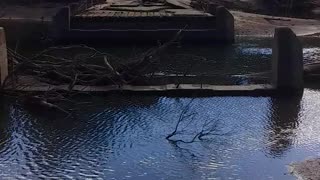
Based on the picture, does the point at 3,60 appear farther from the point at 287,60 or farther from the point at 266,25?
the point at 266,25

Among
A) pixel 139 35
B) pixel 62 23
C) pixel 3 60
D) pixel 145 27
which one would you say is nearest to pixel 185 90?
pixel 3 60

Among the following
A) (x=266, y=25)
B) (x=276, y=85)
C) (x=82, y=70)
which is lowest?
(x=266, y=25)

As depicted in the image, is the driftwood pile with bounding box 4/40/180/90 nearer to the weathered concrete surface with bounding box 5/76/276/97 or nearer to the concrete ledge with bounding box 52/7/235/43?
the weathered concrete surface with bounding box 5/76/276/97

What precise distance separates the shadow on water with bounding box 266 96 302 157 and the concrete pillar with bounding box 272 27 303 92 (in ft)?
1.39

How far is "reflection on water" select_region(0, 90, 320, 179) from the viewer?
10320mm

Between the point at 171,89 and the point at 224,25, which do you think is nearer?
the point at 171,89

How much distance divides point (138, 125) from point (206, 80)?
227 inches

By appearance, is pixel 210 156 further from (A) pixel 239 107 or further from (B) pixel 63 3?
(B) pixel 63 3

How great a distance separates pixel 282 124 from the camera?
1320cm

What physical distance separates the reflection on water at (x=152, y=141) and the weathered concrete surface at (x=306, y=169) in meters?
0.19

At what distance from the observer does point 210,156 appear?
434 inches

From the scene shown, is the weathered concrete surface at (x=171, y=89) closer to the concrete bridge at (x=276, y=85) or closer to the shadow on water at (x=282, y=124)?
the concrete bridge at (x=276, y=85)

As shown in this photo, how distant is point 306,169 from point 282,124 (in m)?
3.11

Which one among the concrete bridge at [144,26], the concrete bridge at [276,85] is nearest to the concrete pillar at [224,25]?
the concrete bridge at [144,26]
